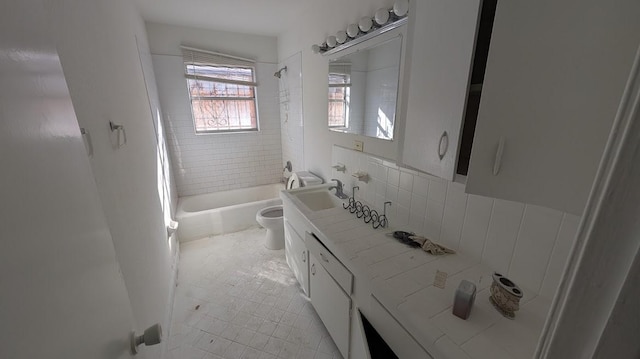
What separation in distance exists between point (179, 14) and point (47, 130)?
9.99 feet

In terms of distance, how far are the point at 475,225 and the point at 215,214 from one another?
2.88 m

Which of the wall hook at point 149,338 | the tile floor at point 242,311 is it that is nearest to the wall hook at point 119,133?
the wall hook at point 149,338

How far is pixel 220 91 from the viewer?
3.52 metres

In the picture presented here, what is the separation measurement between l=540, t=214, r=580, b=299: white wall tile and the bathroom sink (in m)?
1.48

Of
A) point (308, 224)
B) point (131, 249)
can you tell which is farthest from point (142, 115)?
point (308, 224)

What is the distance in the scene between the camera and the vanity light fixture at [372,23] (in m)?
1.37

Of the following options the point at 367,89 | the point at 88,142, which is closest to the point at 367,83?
the point at 367,89

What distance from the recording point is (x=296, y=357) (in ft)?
5.36

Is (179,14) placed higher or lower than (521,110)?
higher

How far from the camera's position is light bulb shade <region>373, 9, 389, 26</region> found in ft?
4.79

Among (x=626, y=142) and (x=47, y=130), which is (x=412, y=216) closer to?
(x=626, y=142)

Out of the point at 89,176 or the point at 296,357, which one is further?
the point at 296,357

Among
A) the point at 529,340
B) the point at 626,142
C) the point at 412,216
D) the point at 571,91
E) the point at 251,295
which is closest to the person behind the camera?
the point at 626,142

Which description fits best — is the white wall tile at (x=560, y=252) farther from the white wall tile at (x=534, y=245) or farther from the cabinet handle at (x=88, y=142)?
the cabinet handle at (x=88, y=142)
